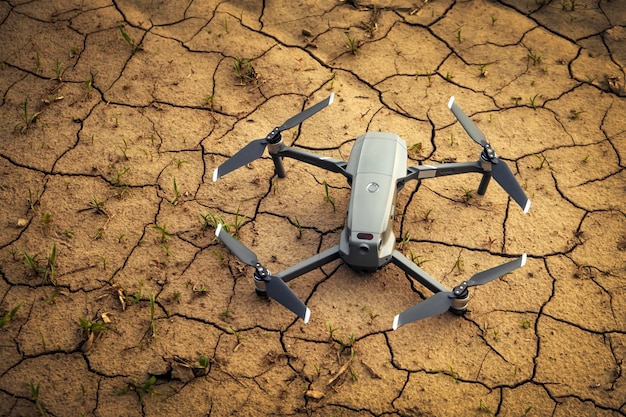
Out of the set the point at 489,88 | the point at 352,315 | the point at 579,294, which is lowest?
the point at 352,315

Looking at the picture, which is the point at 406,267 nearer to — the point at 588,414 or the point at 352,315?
the point at 352,315

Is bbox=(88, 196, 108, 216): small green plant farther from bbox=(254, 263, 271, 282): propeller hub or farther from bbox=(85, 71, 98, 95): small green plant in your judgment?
bbox=(254, 263, 271, 282): propeller hub

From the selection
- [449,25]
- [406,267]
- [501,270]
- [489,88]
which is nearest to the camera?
[501,270]

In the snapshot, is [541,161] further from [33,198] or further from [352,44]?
[33,198]

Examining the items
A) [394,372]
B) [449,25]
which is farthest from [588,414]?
[449,25]

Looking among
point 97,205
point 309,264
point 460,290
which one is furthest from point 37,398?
point 460,290

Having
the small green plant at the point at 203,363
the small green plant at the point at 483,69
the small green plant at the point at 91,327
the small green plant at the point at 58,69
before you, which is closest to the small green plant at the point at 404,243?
the small green plant at the point at 203,363

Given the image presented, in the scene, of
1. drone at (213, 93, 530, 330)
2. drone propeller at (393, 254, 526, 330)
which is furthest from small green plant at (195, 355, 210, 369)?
drone propeller at (393, 254, 526, 330)
